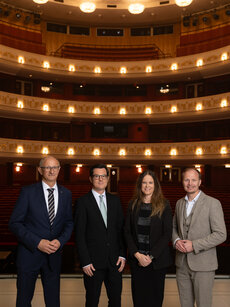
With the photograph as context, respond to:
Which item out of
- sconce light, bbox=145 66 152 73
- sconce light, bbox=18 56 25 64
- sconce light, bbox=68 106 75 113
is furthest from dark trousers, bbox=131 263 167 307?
sconce light, bbox=145 66 152 73

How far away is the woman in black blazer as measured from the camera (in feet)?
11.0

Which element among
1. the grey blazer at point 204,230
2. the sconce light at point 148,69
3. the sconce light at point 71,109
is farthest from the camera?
the sconce light at point 148,69

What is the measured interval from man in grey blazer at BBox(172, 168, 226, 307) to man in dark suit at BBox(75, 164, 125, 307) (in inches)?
24.2

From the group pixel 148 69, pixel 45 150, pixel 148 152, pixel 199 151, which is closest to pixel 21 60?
pixel 45 150

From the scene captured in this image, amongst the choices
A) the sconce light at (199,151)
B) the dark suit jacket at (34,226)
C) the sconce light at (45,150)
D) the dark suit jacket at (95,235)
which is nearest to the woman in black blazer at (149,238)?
the dark suit jacket at (95,235)

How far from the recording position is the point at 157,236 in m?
3.37

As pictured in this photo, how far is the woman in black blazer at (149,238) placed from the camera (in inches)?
132

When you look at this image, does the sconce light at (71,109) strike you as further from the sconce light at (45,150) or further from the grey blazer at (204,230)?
the grey blazer at (204,230)

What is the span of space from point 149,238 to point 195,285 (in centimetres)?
60

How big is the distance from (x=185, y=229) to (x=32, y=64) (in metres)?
19.9

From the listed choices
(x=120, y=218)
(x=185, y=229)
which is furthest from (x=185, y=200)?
(x=120, y=218)

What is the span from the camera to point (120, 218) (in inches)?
140

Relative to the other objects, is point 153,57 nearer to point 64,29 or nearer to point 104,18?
point 104,18

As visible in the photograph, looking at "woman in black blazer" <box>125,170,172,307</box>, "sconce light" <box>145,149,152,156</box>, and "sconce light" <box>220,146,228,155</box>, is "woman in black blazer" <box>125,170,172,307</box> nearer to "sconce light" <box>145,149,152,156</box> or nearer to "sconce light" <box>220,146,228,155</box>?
"sconce light" <box>220,146,228,155</box>
